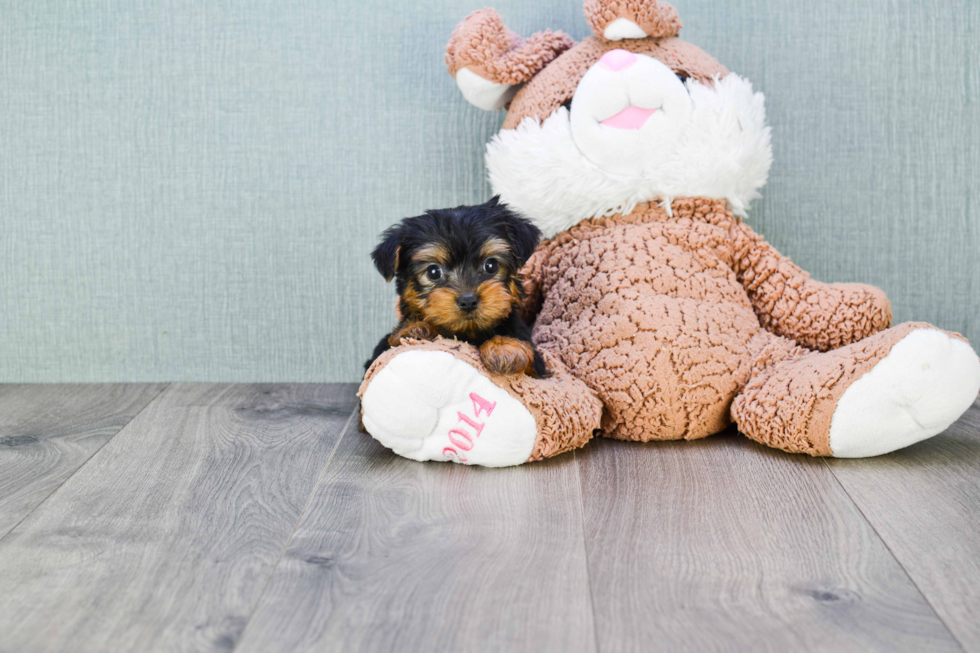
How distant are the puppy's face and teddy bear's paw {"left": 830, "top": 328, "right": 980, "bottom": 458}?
0.72 m

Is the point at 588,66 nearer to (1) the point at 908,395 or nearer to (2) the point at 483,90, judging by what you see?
(2) the point at 483,90

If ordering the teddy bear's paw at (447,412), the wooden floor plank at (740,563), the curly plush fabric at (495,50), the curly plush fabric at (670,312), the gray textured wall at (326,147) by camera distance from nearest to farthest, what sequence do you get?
1. the wooden floor plank at (740,563)
2. the teddy bear's paw at (447,412)
3. the curly plush fabric at (670,312)
4. the curly plush fabric at (495,50)
5. the gray textured wall at (326,147)

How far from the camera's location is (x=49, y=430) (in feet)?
6.44

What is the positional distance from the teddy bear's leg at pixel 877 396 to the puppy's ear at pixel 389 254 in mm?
850

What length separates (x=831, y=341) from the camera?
1866 millimetres

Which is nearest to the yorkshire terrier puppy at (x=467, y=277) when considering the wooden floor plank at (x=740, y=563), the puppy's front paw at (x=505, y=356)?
the puppy's front paw at (x=505, y=356)

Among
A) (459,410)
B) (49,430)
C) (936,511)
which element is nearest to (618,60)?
(459,410)

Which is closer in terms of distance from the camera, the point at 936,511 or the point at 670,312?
the point at 936,511

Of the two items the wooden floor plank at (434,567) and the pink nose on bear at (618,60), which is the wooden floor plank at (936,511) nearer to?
the wooden floor plank at (434,567)

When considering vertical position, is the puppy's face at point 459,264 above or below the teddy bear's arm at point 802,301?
above

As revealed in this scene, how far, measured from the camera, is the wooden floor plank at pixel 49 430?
1.55m

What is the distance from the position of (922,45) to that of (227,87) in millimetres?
2008

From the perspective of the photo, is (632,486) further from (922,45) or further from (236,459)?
(922,45)

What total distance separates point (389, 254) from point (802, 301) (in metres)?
1.00
